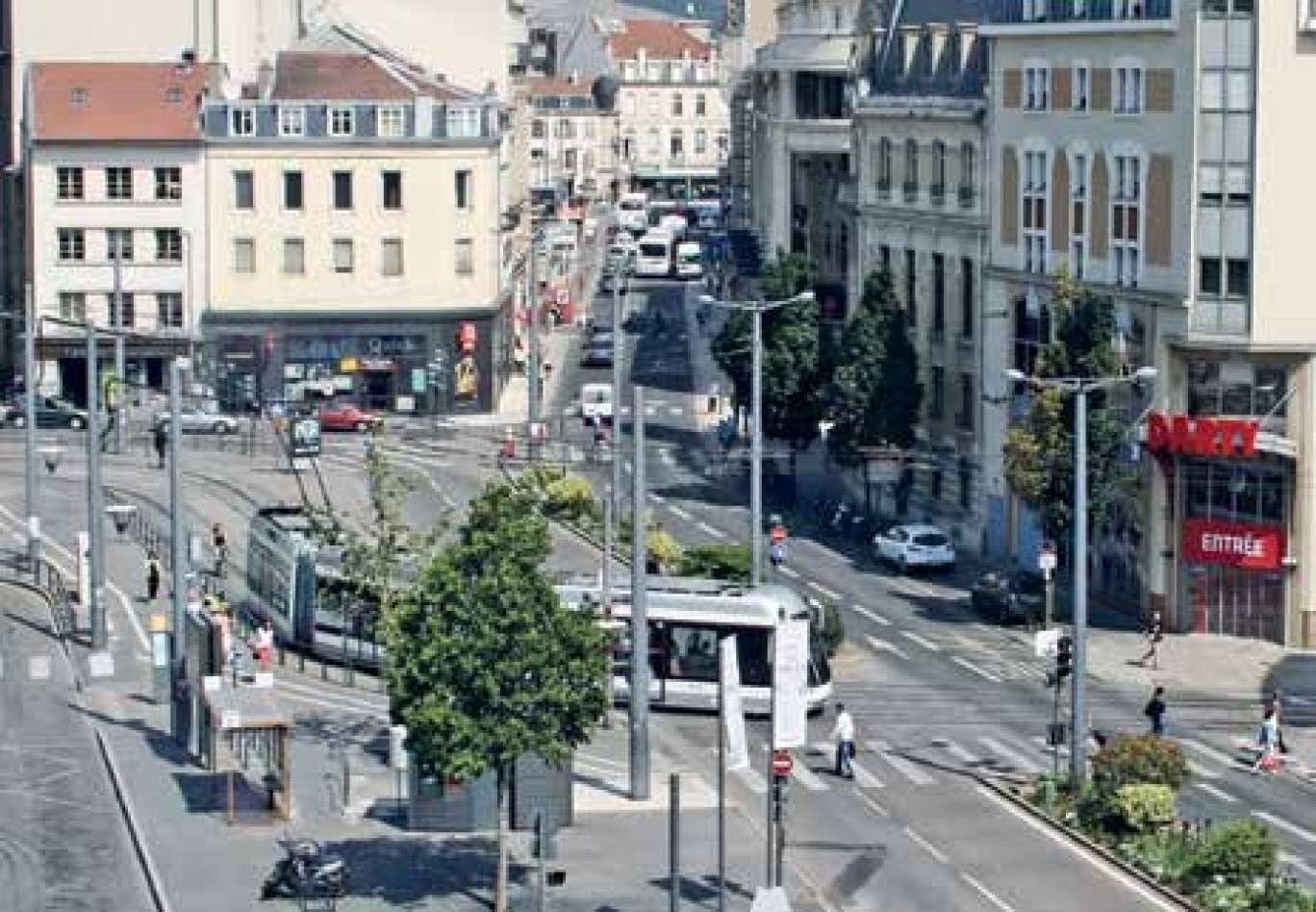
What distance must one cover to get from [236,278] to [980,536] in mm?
40404

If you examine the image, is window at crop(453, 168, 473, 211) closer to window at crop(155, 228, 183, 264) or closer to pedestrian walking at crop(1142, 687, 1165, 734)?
window at crop(155, 228, 183, 264)

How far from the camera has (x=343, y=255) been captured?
132 meters

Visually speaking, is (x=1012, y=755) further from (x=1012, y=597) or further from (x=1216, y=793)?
(x=1012, y=597)

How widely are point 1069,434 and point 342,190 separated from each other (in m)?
51.3

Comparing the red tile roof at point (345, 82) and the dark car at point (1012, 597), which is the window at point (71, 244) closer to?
the red tile roof at point (345, 82)

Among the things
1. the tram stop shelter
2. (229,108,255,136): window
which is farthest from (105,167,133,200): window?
the tram stop shelter

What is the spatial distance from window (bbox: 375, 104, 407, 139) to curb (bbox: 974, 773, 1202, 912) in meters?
69.0

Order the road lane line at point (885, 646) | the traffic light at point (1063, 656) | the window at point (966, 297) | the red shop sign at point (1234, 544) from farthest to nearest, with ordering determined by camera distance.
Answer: the window at point (966, 297) < the red shop sign at point (1234, 544) < the road lane line at point (885, 646) < the traffic light at point (1063, 656)

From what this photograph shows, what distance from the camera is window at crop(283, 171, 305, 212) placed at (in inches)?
5182

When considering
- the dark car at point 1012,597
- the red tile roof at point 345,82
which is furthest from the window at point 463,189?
the dark car at point 1012,597

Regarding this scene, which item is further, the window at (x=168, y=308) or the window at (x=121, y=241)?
the window at (x=168, y=308)

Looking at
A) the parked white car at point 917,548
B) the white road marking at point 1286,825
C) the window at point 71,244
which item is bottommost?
the white road marking at point 1286,825

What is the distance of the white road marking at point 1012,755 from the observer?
68938mm

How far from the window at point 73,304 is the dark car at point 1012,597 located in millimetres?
53317
